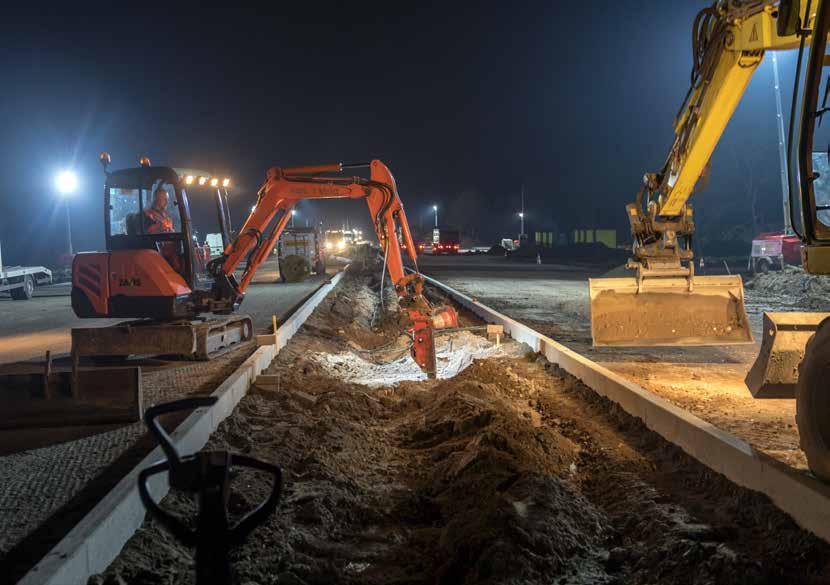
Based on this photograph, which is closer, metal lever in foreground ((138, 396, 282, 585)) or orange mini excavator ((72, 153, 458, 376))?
metal lever in foreground ((138, 396, 282, 585))

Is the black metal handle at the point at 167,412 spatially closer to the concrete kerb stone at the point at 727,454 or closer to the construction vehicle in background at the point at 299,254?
the concrete kerb stone at the point at 727,454

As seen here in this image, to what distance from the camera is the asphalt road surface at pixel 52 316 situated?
44.0 feet

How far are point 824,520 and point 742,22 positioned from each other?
5.64m

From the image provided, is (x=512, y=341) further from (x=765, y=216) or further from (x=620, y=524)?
(x=765, y=216)

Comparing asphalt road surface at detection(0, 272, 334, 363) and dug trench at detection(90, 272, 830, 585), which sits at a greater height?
asphalt road surface at detection(0, 272, 334, 363)

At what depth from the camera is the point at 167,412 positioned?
272 cm

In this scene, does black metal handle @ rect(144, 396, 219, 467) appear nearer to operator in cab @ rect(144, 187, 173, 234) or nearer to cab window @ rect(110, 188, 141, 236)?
operator in cab @ rect(144, 187, 173, 234)

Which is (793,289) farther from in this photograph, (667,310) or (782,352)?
(782,352)

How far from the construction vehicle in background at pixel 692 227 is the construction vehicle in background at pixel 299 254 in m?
23.1

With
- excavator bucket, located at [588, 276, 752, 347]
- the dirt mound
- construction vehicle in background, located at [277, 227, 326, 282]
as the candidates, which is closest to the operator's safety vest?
excavator bucket, located at [588, 276, 752, 347]

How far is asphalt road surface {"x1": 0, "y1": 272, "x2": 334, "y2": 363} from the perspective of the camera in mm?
13406

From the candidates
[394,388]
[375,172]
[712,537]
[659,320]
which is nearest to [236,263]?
[375,172]

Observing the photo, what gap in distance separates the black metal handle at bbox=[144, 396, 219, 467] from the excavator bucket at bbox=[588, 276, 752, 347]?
914cm

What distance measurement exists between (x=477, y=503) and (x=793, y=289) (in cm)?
1985
